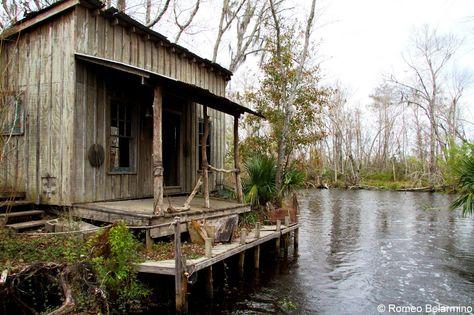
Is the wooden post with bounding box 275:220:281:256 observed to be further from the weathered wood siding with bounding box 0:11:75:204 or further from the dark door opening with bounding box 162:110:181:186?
the weathered wood siding with bounding box 0:11:75:204

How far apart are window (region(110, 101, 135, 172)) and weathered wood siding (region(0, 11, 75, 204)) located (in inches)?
47.6

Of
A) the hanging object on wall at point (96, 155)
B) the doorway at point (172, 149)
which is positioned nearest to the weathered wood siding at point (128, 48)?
the doorway at point (172, 149)

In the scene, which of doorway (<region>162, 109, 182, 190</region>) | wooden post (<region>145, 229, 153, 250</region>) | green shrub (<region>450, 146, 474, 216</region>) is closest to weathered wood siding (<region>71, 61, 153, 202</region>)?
doorway (<region>162, 109, 182, 190</region>)

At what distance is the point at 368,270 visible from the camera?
998cm

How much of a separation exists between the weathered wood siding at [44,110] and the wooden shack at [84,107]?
2 centimetres

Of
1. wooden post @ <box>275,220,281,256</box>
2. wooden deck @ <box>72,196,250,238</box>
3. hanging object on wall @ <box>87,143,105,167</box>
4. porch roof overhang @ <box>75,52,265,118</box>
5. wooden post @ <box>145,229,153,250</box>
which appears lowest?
wooden post @ <box>275,220,281,256</box>

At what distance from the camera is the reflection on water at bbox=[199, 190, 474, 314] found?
7.71 m

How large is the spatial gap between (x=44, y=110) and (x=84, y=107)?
36.0 inches

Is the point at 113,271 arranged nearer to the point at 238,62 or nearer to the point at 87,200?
the point at 87,200

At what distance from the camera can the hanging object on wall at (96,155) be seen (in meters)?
8.21

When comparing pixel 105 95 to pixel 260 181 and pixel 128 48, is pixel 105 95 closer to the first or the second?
pixel 128 48

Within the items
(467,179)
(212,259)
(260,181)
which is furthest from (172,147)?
(467,179)

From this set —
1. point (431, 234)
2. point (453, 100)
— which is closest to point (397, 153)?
point (453, 100)

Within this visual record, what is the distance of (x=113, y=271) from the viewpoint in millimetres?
5953
